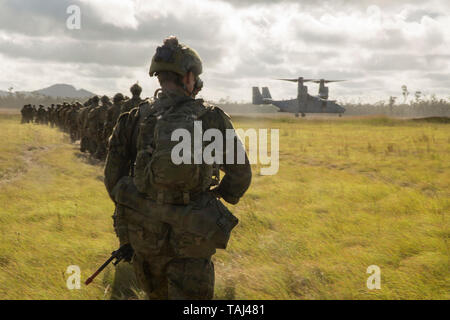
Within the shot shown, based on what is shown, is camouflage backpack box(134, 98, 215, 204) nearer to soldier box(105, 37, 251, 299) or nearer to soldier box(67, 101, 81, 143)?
soldier box(105, 37, 251, 299)

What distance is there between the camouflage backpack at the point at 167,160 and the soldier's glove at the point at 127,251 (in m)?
0.50

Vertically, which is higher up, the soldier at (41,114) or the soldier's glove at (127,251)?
the soldier at (41,114)

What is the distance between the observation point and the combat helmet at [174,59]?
2.53m

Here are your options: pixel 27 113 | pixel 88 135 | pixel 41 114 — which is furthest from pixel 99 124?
pixel 27 113

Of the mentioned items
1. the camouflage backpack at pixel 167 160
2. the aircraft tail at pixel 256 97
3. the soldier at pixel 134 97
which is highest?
the aircraft tail at pixel 256 97

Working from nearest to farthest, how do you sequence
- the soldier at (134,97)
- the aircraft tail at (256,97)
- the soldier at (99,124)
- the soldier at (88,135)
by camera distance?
the soldier at (134,97) < the soldier at (99,124) < the soldier at (88,135) < the aircraft tail at (256,97)

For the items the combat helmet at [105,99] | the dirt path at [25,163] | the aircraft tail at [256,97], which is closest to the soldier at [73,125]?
the dirt path at [25,163]

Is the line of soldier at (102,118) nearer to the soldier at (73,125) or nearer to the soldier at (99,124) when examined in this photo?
the soldier at (99,124)

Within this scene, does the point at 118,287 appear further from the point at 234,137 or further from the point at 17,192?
the point at 17,192

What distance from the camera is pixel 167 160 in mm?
2326

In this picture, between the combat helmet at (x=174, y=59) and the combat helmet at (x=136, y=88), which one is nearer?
the combat helmet at (x=174, y=59)

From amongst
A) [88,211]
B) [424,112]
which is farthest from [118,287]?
[424,112]
